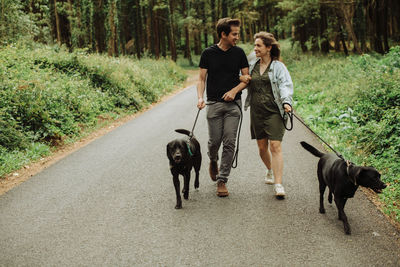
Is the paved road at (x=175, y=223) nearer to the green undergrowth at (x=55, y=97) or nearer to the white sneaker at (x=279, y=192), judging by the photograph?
the white sneaker at (x=279, y=192)

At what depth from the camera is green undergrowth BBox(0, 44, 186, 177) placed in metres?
8.60

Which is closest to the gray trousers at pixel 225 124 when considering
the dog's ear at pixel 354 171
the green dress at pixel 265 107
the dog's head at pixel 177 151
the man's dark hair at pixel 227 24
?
the green dress at pixel 265 107

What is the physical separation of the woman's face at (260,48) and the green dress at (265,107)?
0.25 m

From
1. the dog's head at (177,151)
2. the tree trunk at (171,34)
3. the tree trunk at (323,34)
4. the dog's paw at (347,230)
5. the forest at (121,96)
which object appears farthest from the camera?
the tree trunk at (171,34)

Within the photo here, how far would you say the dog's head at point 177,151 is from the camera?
15.0 ft

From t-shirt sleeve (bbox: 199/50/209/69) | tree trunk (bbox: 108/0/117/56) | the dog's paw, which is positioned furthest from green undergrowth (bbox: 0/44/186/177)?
tree trunk (bbox: 108/0/117/56)

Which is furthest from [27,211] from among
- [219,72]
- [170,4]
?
[170,4]

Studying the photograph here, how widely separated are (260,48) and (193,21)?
120ft

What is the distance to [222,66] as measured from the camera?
5137mm

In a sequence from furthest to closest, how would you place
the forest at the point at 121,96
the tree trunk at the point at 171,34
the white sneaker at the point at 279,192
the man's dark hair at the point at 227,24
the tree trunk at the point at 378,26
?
the tree trunk at the point at 171,34
the tree trunk at the point at 378,26
the forest at the point at 121,96
the white sneaker at the point at 279,192
the man's dark hair at the point at 227,24

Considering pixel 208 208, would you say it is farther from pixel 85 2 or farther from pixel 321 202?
pixel 85 2

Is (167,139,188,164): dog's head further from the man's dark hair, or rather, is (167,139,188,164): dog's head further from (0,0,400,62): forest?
(0,0,400,62): forest

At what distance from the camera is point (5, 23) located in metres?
15.3

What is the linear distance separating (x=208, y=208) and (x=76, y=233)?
5.96 ft
